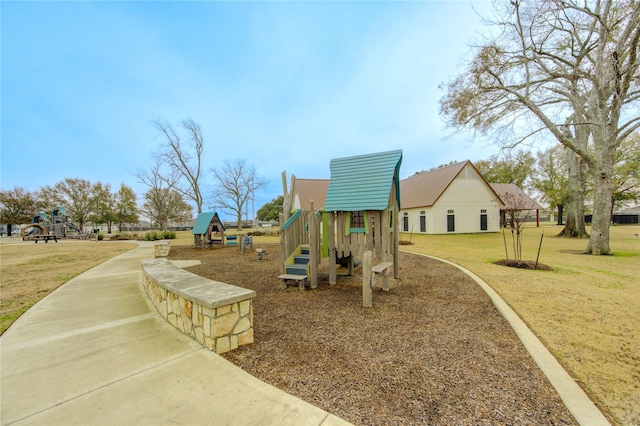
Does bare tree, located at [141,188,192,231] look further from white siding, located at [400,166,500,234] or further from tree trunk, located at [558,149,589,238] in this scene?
tree trunk, located at [558,149,589,238]

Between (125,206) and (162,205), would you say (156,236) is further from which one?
(125,206)

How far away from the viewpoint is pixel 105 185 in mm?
41344

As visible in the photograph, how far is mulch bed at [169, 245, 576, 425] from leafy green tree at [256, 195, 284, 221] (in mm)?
42067

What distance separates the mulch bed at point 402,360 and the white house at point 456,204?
19576mm

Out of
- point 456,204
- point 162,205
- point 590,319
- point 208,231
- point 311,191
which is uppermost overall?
point 311,191

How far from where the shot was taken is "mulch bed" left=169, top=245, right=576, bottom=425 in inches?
80.0

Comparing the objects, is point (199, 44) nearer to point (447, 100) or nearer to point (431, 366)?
point (447, 100)

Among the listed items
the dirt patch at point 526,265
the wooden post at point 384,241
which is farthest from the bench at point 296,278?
the dirt patch at point 526,265

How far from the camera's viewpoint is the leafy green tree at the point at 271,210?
4668 centimetres

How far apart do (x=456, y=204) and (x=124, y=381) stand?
84.1 feet

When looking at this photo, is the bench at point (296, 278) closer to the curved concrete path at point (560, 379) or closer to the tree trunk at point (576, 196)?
the curved concrete path at point (560, 379)

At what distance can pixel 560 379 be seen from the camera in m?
2.39

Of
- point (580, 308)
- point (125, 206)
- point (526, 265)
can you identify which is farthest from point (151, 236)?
point (125, 206)

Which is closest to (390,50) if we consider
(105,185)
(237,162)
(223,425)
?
(223,425)
